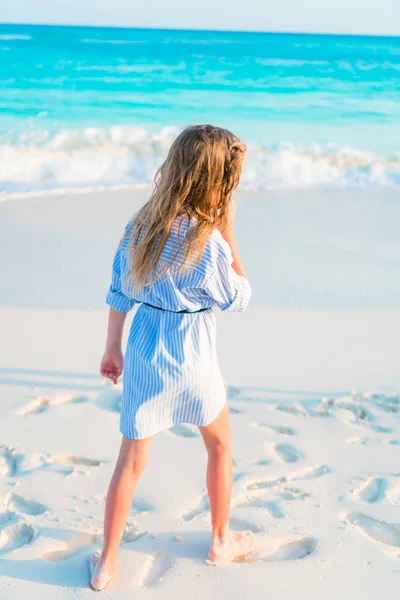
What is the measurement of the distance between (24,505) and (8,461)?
0.35 meters

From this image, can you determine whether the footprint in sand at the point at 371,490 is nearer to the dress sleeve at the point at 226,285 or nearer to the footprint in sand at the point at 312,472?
the footprint in sand at the point at 312,472

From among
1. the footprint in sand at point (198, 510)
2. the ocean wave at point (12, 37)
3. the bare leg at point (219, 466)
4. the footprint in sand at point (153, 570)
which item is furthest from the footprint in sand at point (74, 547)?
the ocean wave at point (12, 37)

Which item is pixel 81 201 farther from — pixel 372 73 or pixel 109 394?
pixel 372 73

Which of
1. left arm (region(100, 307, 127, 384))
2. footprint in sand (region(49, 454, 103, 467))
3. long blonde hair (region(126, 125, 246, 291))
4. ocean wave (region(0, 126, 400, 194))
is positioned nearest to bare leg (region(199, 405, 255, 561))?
left arm (region(100, 307, 127, 384))

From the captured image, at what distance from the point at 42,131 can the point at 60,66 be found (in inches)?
424

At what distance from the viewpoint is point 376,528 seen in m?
2.71

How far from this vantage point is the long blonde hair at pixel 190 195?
204cm

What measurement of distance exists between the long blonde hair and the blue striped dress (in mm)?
26

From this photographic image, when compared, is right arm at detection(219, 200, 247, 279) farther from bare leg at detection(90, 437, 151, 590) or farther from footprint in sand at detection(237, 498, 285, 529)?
footprint in sand at detection(237, 498, 285, 529)

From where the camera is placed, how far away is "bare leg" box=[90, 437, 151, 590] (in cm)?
228

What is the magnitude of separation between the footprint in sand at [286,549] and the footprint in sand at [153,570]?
1.01 ft

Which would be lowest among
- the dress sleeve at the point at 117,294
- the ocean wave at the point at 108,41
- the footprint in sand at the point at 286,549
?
the footprint in sand at the point at 286,549

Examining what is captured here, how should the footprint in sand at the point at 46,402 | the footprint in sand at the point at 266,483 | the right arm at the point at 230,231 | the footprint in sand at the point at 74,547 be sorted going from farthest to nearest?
→ the footprint in sand at the point at 46,402
the footprint in sand at the point at 266,483
the footprint in sand at the point at 74,547
the right arm at the point at 230,231

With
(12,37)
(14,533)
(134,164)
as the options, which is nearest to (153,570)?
(14,533)
